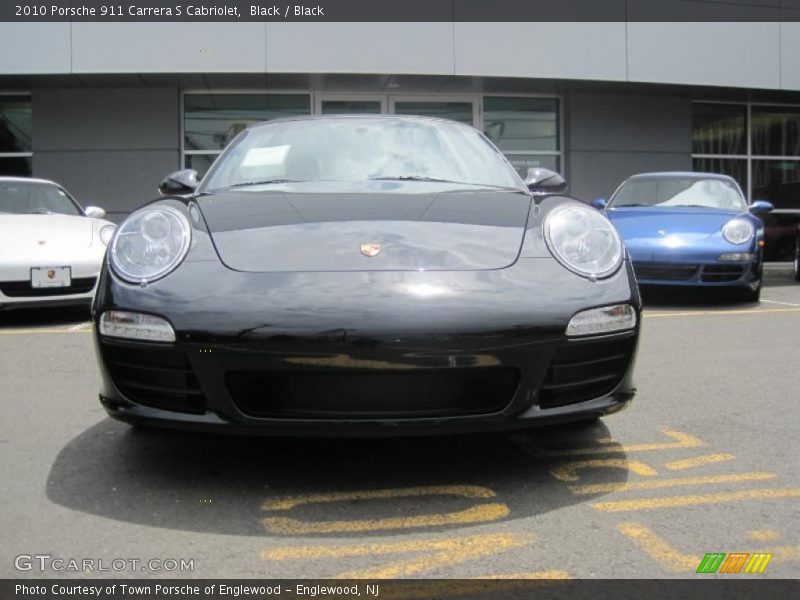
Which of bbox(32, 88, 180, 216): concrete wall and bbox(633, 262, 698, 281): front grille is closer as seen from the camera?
bbox(633, 262, 698, 281): front grille

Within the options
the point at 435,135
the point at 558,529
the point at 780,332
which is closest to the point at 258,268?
the point at 558,529

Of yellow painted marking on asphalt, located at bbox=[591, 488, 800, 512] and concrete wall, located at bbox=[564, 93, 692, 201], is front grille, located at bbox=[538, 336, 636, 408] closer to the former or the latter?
yellow painted marking on asphalt, located at bbox=[591, 488, 800, 512]

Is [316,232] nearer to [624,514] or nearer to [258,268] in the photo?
[258,268]

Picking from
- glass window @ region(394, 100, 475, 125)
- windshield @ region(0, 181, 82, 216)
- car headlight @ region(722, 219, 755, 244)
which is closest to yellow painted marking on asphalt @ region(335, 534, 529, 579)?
car headlight @ region(722, 219, 755, 244)

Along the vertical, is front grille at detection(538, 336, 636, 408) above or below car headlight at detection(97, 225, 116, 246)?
below

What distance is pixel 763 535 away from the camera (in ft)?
7.25

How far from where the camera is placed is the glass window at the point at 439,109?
523 inches

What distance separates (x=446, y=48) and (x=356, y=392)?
1030 centimetres

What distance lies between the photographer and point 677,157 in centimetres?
1397

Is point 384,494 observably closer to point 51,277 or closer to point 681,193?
point 51,277

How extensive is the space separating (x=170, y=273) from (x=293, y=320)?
478 millimetres

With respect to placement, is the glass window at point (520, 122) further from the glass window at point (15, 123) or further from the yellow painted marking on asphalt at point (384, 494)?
the yellow painted marking on asphalt at point (384, 494)

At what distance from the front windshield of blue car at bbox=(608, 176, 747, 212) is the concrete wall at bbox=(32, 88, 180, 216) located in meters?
7.14

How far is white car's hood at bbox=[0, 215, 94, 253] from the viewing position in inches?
251
